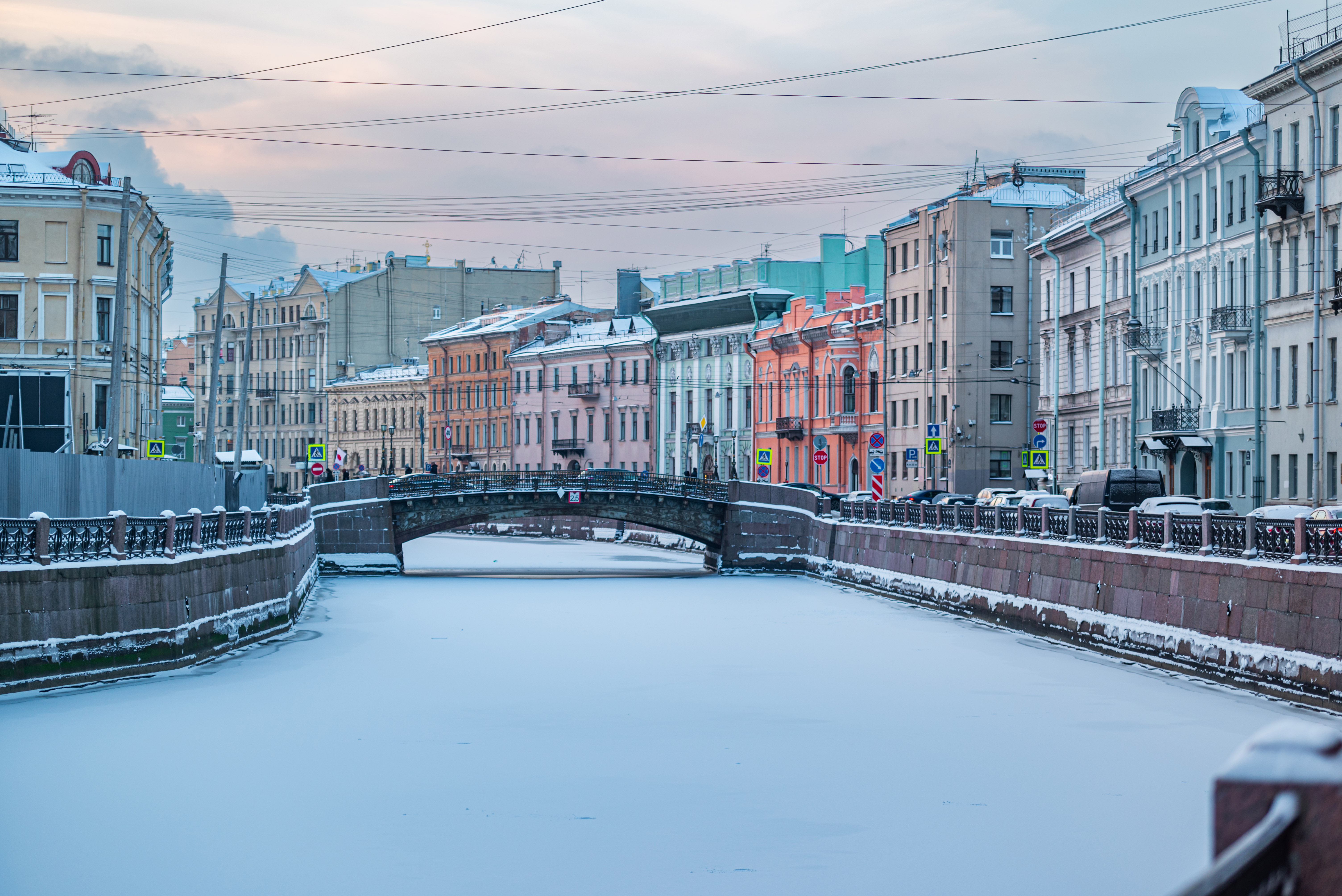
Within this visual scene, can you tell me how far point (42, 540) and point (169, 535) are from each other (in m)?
3.68

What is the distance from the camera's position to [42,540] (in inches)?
910

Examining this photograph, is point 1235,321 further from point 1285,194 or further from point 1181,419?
point 1285,194

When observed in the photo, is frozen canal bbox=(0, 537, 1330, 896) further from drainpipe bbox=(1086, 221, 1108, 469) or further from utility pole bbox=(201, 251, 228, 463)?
drainpipe bbox=(1086, 221, 1108, 469)

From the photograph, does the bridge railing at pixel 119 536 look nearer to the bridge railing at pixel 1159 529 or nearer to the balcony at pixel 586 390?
the bridge railing at pixel 1159 529

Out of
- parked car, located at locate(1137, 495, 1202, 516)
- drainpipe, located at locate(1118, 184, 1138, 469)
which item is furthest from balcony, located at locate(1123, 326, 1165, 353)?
parked car, located at locate(1137, 495, 1202, 516)

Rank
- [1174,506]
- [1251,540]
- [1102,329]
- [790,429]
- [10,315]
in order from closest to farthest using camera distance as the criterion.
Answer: [1251,540] < [1174,506] < [1102,329] < [10,315] < [790,429]

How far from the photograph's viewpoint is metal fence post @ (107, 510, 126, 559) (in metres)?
25.0

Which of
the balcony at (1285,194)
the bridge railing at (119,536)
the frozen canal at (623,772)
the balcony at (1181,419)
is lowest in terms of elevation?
the frozen canal at (623,772)

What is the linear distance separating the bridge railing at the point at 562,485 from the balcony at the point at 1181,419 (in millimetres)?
15971

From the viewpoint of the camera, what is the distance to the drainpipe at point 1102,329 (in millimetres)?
55438

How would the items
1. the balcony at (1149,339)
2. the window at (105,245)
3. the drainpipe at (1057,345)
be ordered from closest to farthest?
the balcony at (1149,339)
the window at (105,245)
the drainpipe at (1057,345)

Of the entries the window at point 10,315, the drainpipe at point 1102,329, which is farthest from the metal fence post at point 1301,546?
the window at point 10,315

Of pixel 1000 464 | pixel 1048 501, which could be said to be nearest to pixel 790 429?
pixel 1000 464

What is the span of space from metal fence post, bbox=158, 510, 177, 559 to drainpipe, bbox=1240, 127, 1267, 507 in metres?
27.2
